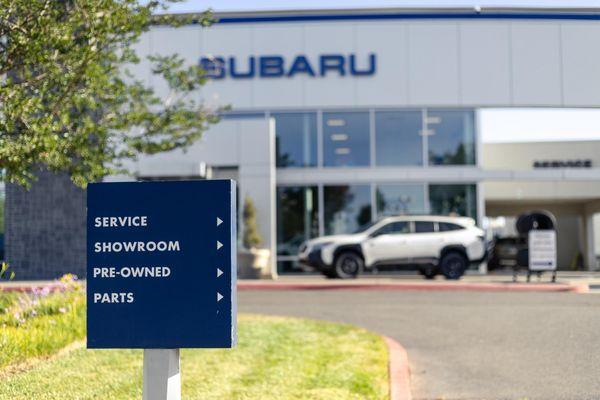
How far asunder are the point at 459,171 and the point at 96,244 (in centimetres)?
2011

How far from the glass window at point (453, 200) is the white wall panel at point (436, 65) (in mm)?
2709

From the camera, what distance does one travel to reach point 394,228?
19.6 meters

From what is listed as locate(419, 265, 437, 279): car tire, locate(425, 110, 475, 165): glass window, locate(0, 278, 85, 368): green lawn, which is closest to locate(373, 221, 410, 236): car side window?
locate(419, 265, 437, 279): car tire

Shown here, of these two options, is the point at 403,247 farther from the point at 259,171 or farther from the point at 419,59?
the point at 419,59

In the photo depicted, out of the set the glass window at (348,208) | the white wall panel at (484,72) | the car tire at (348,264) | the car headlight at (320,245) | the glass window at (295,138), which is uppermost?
the white wall panel at (484,72)

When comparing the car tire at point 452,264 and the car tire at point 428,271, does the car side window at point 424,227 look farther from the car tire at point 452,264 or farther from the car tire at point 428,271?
the car tire at point 428,271

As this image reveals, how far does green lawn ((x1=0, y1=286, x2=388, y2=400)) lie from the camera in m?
6.19

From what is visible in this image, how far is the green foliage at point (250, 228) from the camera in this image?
70.3ft

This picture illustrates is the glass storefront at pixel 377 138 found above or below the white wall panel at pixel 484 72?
below

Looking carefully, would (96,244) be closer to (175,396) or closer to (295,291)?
(175,396)

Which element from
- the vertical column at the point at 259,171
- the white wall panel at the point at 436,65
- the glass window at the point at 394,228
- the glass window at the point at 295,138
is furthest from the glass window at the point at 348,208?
the glass window at the point at 394,228

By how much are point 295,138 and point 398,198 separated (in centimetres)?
378

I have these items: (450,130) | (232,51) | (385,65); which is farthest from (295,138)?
(450,130)

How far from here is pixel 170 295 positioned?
14.1 feet
